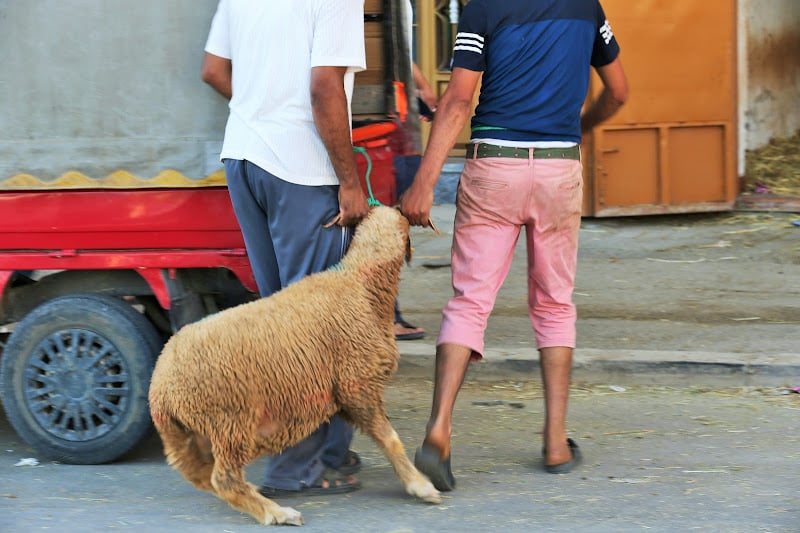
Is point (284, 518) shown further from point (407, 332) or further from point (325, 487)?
point (407, 332)

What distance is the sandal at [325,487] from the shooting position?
4.23 meters

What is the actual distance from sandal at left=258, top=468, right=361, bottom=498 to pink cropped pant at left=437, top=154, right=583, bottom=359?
2.07ft

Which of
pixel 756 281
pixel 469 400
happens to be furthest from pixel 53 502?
pixel 756 281

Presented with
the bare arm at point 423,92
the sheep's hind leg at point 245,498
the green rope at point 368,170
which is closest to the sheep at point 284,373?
the sheep's hind leg at point 245,498

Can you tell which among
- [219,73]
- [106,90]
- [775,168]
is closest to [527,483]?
[219,73]

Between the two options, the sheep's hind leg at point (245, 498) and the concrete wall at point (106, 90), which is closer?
the sheep's hind leg at point (245, 498)

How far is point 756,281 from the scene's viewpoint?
750cm

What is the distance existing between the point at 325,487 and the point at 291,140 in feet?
4.24

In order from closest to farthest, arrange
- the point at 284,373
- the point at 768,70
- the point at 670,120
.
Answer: the point at 284,373, the point at 670,120, the point at 768,70

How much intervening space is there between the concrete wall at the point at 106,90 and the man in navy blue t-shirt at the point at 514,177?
3.22 ft

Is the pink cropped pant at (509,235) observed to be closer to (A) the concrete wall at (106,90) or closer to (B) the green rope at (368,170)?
(B) the green rope at (368,170)

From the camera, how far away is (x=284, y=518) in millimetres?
3922

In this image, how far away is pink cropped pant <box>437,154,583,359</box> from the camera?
4.31 meters

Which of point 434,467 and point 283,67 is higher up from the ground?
point 283,67
